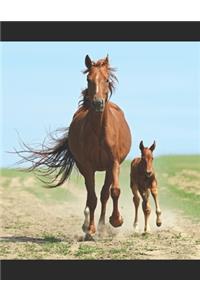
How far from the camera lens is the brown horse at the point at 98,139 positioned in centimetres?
963

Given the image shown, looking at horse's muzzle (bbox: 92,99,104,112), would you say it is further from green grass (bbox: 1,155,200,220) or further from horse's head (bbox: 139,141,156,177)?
green grass (bbox: 1,155,200,220)

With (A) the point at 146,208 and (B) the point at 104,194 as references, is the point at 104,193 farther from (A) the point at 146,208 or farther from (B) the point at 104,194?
(A) the point at 146,208

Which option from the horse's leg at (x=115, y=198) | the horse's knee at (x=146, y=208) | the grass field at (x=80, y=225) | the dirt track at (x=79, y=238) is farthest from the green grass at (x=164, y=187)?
the horse's leg at (x=115, y=198)

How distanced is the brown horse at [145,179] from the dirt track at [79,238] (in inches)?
16.0

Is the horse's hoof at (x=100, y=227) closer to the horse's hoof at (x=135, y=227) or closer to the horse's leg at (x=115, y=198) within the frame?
the horse's hoof at (x=135, y=227)

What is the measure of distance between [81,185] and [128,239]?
10932mm

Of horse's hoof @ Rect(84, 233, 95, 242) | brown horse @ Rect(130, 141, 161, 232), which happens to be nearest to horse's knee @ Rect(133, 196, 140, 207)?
brown horse @ Rect(130, 141, 161, 232)

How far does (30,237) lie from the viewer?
37.0 ft

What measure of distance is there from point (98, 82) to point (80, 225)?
13.9 feet

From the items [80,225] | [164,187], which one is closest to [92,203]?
[80,225]

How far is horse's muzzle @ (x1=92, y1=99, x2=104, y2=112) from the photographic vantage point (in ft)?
30.8

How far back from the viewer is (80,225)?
42.8ft

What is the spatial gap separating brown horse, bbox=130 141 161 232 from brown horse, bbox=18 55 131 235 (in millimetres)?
323

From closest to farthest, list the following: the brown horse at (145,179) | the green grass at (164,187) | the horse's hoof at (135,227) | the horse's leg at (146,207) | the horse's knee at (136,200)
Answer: the brown horse at (145,179) < the horse's leg at (146,207) < the horse's hoof at (135,227) < the horse's knee at (136,200) < the green grass at (164,187)
